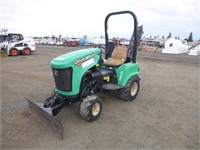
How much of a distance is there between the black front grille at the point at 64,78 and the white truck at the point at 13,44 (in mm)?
13256

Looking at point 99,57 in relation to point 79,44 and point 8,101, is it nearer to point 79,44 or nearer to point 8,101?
point 8,101

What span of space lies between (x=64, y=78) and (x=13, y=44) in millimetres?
13502

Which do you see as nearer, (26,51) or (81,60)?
(81,60)

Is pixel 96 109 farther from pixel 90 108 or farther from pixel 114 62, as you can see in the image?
pixel 114 62

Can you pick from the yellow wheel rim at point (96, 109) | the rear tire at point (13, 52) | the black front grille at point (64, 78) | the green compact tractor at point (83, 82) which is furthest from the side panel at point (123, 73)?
the rear tire at point (13, 52)

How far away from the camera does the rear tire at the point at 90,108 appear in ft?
10.8

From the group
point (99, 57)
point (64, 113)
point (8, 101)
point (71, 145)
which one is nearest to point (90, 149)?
point (71, 145)

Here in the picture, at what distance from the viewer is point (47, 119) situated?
3.16 metres

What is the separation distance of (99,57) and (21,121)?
2043 mm

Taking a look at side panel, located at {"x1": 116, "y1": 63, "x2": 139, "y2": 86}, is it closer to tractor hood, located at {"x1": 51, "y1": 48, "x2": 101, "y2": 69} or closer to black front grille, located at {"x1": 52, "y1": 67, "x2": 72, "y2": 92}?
tractor hood, located at {"x1": 51, "y1": 48, "x2": 101, "y2": 69}

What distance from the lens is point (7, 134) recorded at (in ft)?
10.0

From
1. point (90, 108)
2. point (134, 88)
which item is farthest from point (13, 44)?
point (90, 108)

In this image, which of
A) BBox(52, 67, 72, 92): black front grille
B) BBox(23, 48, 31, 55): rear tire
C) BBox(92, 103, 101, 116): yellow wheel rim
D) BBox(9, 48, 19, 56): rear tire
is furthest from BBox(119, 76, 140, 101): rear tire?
BBox(23, 48, 31, 55): rear tire

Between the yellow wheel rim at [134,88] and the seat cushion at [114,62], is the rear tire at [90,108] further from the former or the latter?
the yellow wheel rim at [134,88]
